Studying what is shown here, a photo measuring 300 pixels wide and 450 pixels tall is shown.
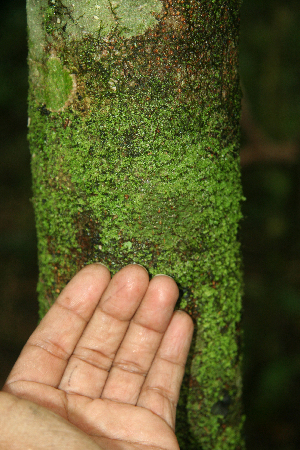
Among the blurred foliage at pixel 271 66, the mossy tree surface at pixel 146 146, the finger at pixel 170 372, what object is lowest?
the finger at pixel 170 372

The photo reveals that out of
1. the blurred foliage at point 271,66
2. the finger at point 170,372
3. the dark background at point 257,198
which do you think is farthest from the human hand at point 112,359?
the blurred foliage at point 271,66

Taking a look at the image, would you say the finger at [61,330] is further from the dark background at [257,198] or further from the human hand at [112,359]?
the dark background at [257,198]

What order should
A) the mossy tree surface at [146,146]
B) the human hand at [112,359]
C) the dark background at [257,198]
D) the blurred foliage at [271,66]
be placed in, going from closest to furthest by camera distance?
1. the mossy tree surface at [146,146]
2. the human hand at [112,359]
3. the dark background at [257,198]
4. the blurred foliage at [271,66]

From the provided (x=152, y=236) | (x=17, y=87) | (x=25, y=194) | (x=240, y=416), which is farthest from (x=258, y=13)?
(x=240, y=416)

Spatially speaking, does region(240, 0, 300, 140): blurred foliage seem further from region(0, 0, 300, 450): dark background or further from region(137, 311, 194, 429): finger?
region(137, 311, 194, 429): finger

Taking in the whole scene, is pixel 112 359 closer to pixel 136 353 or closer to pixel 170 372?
pixel 136 353

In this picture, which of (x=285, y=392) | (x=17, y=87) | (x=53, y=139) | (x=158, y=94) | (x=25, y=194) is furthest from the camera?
(x=25, y=194)

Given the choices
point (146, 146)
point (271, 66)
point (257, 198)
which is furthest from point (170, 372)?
point (271, 66)

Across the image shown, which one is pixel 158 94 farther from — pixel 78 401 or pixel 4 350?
pixel 4 350
